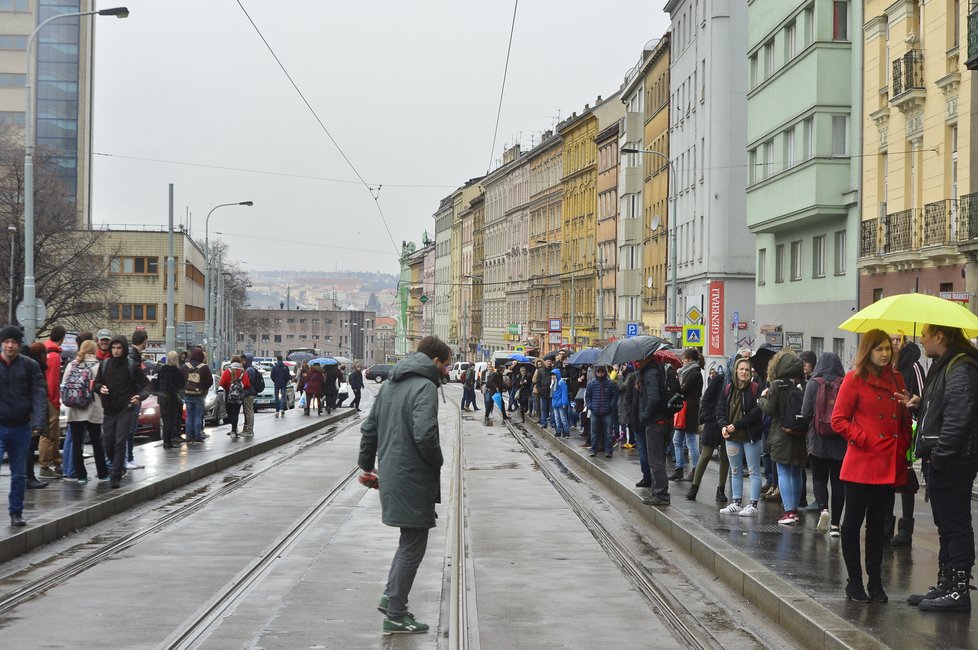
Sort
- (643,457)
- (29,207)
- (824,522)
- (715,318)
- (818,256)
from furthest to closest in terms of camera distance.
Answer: (715,318) → (818,256) → (29,207) → (643,457) → (824,522)

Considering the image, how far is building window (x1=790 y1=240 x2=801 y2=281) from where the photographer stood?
4322cm

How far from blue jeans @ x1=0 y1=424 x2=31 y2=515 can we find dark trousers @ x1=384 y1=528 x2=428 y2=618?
5203mm

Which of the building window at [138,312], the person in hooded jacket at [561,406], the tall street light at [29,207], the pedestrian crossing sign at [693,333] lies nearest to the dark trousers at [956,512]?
the person in hooded jacket at [561,406]

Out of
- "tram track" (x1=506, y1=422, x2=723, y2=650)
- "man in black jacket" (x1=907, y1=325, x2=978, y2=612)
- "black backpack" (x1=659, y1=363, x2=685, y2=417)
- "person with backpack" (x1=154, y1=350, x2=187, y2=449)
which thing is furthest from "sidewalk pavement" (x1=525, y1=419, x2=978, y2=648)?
"person with backpack" (x1=154, y1=350, x2=187, y2=449)

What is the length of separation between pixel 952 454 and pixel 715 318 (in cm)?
4772

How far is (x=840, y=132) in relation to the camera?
38625 mm

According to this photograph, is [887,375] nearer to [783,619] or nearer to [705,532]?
[783,619]

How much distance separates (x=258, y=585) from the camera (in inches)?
445

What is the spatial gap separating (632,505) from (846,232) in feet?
73.3

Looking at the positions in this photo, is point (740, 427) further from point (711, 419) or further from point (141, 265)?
point (141, 265)

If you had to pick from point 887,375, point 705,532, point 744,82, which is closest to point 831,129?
point 744,82

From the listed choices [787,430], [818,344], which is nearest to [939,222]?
[818,344]

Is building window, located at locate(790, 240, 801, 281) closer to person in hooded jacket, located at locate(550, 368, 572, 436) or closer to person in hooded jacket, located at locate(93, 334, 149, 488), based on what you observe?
person in hooded jacket, located at locate(550, 368, 572, 436)

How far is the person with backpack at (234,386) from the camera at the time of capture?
2983 cm
